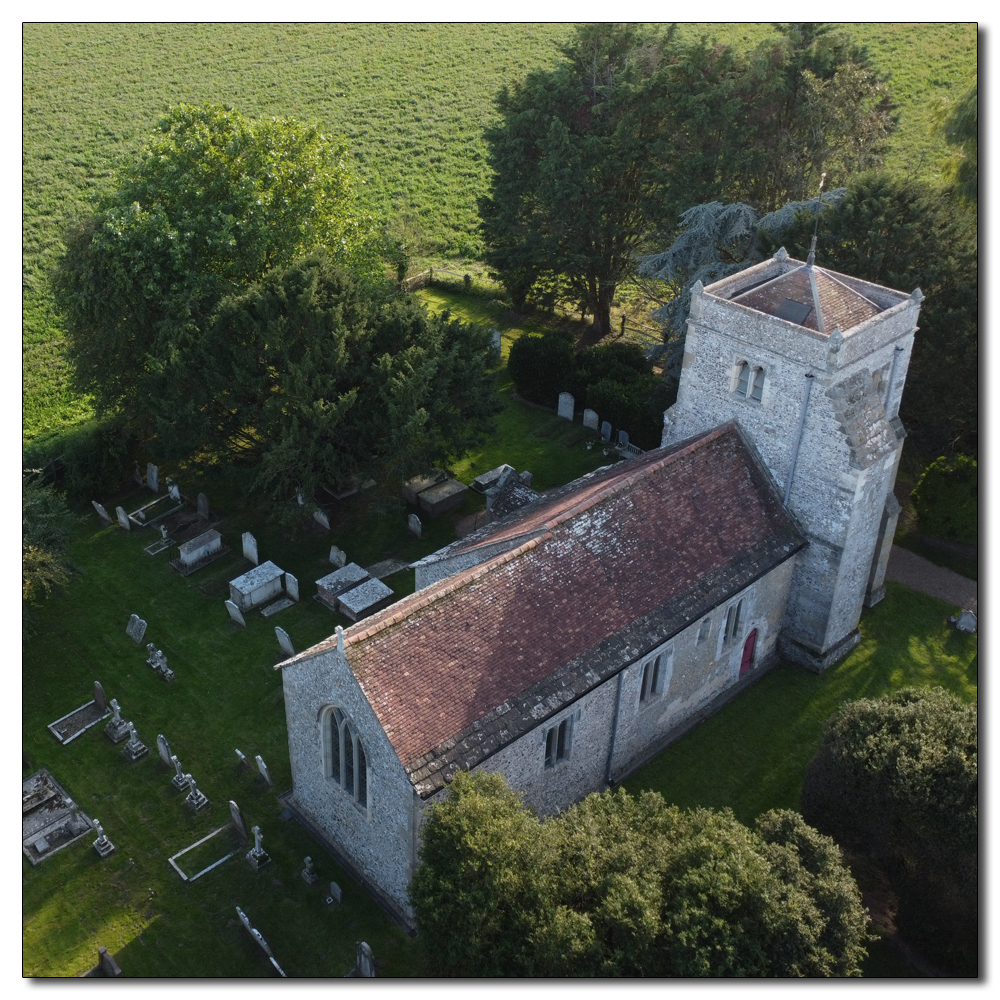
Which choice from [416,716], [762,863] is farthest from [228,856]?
[762,863]

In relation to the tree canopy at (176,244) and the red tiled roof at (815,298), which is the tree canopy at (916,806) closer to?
the red tiled roof at (815,298)

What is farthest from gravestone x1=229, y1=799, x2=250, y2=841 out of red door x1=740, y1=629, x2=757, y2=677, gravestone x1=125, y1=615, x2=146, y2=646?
red door x1=740, y1=629, x2=757, y2=677

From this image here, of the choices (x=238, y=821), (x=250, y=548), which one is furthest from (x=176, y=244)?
(x=238, y=821)

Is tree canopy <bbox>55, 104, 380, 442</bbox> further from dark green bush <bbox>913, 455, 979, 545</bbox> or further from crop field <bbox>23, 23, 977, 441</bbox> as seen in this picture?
dark green bush <bbox>913, 455, 979, 545</bbox>

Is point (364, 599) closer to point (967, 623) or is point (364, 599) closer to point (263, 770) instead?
point (263, 770)

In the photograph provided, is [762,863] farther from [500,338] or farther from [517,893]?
[500,338]

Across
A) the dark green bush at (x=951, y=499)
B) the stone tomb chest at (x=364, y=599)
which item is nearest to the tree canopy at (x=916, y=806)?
the dark green bush at (x=951, y=499)
